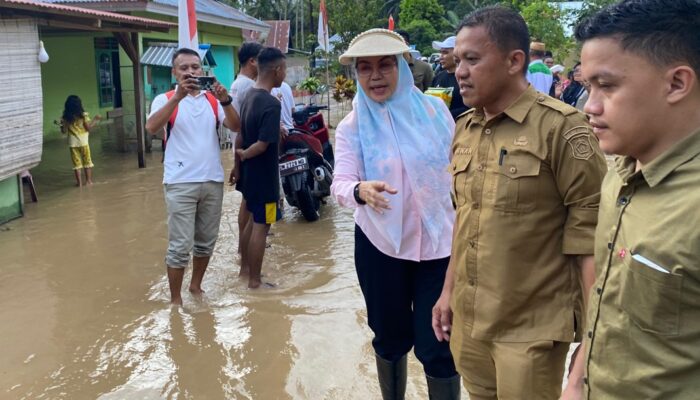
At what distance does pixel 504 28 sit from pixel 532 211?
23.0 inches

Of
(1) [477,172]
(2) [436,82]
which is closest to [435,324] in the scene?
(1) [477,172]

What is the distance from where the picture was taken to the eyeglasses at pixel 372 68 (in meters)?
2.51

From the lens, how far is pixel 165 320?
13.5 feet

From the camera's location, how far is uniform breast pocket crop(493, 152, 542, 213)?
1779 mm

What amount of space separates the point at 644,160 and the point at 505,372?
2.74ft

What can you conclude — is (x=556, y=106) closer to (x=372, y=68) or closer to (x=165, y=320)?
(x=372, y=68)

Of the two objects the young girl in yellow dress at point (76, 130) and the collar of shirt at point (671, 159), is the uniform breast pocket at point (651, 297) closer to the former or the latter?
the collar of shirt at point (671, 159)

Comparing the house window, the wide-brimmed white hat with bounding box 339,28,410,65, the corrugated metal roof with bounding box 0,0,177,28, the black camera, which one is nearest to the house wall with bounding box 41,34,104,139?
the house window

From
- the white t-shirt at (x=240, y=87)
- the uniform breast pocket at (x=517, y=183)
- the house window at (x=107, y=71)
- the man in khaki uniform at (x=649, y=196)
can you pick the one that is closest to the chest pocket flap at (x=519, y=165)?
the uniform breast pocket at (x=517, y=183)

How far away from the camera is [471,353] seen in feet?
6.55

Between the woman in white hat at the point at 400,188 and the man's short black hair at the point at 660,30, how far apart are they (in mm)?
1248

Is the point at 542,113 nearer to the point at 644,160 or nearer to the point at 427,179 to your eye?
the point at 644,160

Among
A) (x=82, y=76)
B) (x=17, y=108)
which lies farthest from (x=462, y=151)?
(x=82, y=76)

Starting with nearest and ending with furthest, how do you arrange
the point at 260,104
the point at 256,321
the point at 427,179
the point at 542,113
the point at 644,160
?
the point at 644,160 → the point at 542,113 → the point at 427,179 → the point at 256,321 → the point at 260,104
